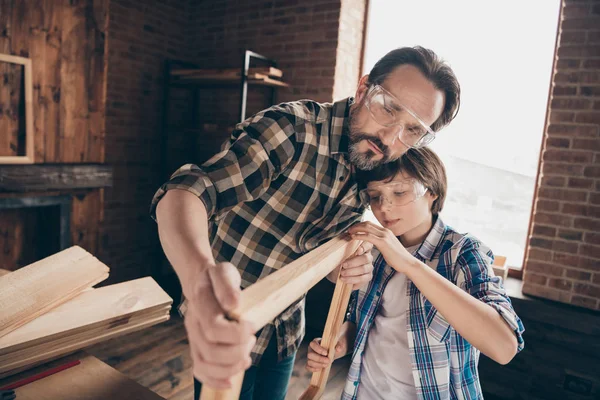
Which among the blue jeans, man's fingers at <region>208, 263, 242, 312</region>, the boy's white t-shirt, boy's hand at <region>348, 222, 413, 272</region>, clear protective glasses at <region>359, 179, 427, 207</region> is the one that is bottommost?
the blue jeans

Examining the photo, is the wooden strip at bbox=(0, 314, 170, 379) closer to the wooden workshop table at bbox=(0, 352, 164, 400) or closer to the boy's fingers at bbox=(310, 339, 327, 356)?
the wooden workshop table at bbox=(0, 352, 164, 400)

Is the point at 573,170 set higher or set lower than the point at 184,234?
higher

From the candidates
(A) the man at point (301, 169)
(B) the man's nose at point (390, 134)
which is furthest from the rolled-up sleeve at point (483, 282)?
(B) the man's nose at point (390, 134)

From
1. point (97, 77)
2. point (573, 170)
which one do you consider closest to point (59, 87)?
point (97, 77)

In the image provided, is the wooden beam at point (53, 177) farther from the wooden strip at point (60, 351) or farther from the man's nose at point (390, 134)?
the man's nose at point (390, 134)

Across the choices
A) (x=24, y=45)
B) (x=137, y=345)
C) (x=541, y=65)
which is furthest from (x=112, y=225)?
(x=541, y=65)

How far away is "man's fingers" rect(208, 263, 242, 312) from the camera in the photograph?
448 millimetres

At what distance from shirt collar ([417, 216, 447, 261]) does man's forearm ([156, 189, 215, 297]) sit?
804 millimetres

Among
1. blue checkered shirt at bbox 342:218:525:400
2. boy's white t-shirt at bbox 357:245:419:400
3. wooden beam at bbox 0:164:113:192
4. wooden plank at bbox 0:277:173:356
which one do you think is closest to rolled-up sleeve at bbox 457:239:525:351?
blue checkered shirt at bbox 342:218:525:400

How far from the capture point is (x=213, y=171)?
945 millimetres

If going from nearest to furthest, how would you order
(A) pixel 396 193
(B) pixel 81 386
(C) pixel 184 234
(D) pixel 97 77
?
(C) pixel 184 234
(B) pixel 81 386
(A) pixel 396 193
(D) pixel 97 77

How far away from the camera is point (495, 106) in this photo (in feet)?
10.5

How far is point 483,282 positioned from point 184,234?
0.86 metres

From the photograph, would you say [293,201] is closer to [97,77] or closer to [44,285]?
[44,285]
